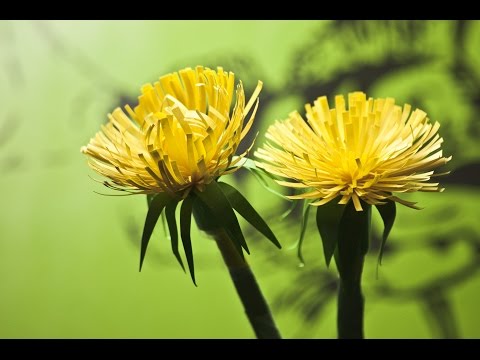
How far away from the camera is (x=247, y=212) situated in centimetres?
37

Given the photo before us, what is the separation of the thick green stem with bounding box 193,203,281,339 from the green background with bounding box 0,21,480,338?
2.01ft

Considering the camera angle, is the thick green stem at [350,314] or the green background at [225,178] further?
the green background at [225,178]

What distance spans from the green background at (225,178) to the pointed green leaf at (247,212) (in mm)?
640

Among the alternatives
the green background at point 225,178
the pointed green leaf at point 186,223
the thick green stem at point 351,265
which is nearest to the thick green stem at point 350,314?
the thick green stem at point 351,265

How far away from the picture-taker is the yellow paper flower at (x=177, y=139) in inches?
13.7

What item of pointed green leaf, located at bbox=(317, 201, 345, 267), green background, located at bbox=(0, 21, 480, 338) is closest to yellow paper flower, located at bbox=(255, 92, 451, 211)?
pointed green leaf, located at bbox=(317, 201, 345, 267)

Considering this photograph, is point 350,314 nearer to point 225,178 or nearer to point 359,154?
point 359,154

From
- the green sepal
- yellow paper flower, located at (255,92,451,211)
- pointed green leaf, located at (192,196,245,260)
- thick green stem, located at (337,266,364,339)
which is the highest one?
yellow paper flower, located at (255,92,451,211)

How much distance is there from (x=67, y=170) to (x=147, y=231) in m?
0.81

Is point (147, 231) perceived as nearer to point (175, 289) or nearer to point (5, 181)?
point (175, 289)

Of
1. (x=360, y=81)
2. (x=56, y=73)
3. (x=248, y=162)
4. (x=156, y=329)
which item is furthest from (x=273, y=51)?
(x=248, y=162)

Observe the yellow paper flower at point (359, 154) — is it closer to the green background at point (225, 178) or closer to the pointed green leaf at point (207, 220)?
the pointed green leaf at point (207, 220)

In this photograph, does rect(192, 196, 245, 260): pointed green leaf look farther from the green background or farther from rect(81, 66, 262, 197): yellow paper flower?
the green background

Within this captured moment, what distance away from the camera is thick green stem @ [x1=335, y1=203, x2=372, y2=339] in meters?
0.36
